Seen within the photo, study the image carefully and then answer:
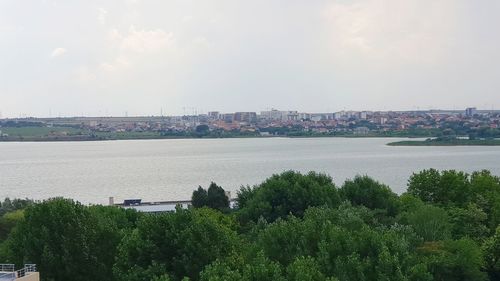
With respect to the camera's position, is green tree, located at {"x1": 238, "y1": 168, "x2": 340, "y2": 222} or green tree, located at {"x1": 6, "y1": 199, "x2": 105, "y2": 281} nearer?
green tree, located at {"x1": 6, "y1": 199, "x2": 105, "y2": 281}

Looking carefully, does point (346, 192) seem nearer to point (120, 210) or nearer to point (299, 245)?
point (120, 210)

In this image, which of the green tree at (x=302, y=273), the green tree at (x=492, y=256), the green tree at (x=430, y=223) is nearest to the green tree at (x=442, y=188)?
the green tree at (x=430, y=223)

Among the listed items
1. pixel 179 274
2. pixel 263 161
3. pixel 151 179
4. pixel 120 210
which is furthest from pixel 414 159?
pixel 179 274

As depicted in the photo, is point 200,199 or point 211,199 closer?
point 211,199

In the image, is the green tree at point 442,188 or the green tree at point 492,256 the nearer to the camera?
the green tree at point 492,256

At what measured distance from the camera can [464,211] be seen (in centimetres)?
2250

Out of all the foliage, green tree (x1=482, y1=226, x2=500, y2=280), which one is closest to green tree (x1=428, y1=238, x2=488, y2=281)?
green tree (x1=482, y1=226, x2=500, y2=280)

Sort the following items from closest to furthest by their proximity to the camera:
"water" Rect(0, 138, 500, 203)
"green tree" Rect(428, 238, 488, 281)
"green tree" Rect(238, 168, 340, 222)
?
"green tree" Rect(428, 238, 488, 281), "green tree" Rect(238, 168, 340, 222), "water" Rect(0, 138, 500, 203)

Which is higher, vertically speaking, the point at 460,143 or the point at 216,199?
the point at 216,199

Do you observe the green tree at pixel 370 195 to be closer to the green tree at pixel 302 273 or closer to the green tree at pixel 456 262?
the green tree at pixel 456 262

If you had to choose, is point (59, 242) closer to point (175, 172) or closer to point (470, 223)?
point (470, 223)

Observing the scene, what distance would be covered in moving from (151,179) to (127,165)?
67.0 ft

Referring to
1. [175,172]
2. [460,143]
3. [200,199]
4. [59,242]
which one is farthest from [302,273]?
[460,143]

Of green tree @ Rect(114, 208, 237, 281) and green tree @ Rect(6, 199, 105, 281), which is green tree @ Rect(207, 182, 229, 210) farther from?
green tree @ Rect(114, 208, 237, 281)
